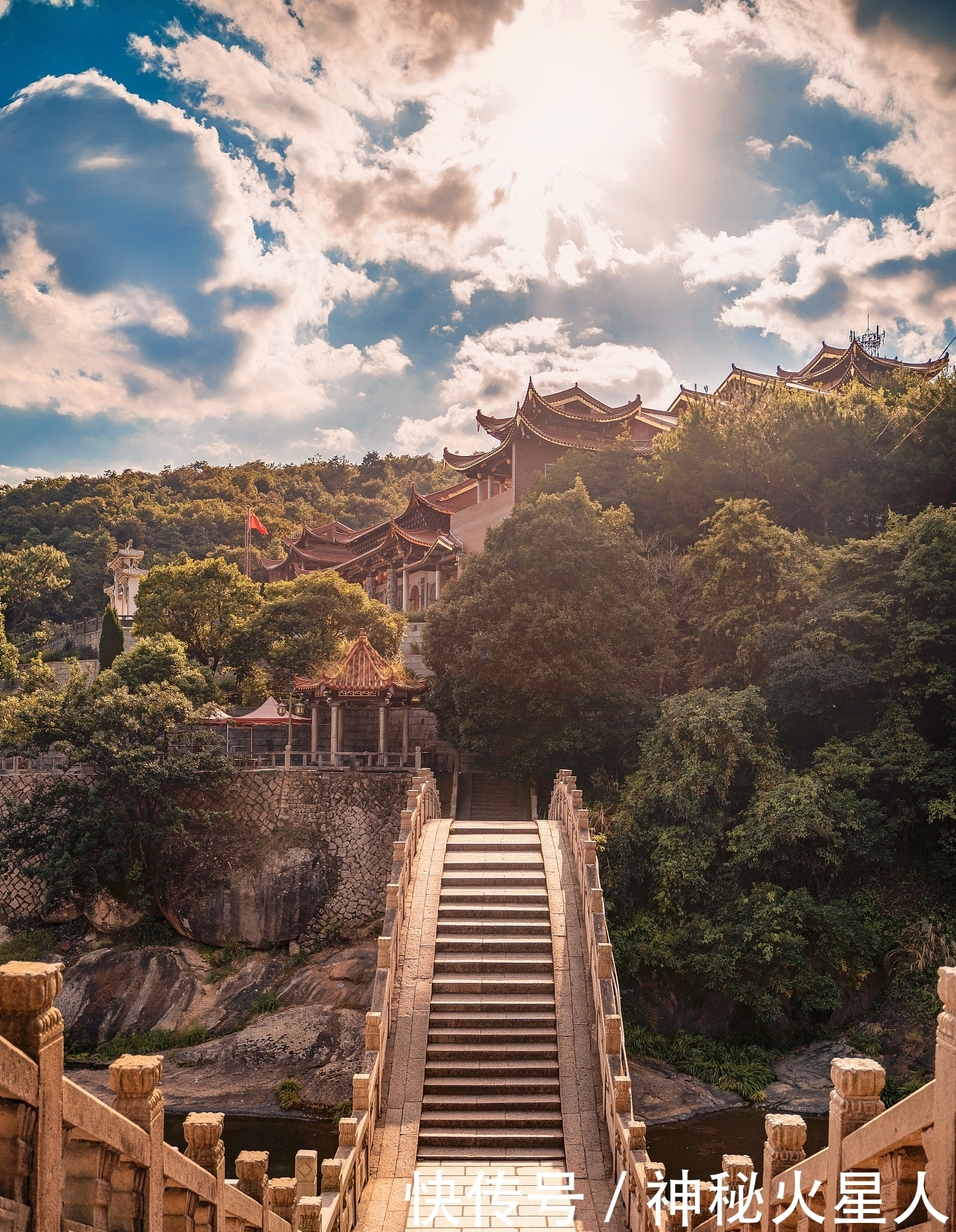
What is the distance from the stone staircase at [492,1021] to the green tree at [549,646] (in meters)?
5.64

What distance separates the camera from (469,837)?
15.1 m

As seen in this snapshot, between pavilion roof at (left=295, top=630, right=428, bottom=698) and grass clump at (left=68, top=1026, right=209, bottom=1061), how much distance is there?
24.2ft

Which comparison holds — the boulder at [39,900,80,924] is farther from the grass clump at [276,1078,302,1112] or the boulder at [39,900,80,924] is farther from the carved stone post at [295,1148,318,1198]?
the carved stone post at [295,1148,318,1198]

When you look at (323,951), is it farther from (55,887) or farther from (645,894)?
(645,894)

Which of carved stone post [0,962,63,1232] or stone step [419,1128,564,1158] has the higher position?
carved stone post [0,962,63,1232]

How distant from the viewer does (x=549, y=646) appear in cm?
1970

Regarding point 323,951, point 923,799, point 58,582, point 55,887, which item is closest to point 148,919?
point 55,887

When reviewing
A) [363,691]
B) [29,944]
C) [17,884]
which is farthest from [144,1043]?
[363,691]

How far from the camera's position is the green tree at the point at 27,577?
4312 centimetres

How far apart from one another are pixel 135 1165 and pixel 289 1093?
13334 mm

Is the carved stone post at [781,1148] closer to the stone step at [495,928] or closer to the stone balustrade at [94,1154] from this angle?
the stone balustrade at [94,1154]

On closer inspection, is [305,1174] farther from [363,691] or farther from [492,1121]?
[363,691]

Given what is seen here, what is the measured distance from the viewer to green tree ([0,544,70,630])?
1698 inches

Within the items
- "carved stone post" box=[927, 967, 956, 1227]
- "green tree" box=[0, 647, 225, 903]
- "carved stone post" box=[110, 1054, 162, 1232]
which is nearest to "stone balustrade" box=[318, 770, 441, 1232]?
"carved stone post" box=[110, 1054, 162, 1232]
